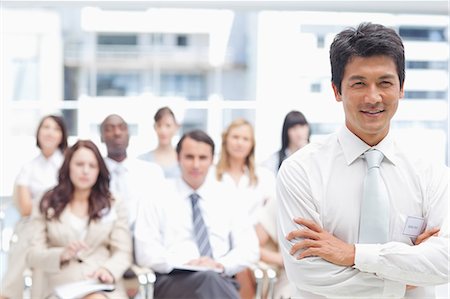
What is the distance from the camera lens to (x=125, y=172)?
446 cm

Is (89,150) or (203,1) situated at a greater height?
(203,1)

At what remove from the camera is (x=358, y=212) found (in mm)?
2082

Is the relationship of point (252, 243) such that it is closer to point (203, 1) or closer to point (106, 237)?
point (106, 237)

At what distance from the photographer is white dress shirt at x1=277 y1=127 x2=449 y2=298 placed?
79.5 inches

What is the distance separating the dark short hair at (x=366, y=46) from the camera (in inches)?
79.0

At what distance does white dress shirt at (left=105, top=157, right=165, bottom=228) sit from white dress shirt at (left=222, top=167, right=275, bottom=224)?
1.38ft

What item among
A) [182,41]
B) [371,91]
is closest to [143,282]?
[371,91]

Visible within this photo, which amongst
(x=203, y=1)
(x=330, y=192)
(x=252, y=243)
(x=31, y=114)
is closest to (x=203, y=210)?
(x=252, y=243)

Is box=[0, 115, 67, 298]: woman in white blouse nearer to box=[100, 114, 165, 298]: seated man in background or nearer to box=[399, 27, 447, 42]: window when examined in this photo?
box=[100, 114, 165, 298]: seated man in background

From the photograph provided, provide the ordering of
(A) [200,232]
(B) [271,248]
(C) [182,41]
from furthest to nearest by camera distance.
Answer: (C) [182,41] < (B) [271,248] < (A) [200,232]

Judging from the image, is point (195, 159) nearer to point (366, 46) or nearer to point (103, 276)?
point (103, 276)

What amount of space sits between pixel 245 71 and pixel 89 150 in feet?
52.0

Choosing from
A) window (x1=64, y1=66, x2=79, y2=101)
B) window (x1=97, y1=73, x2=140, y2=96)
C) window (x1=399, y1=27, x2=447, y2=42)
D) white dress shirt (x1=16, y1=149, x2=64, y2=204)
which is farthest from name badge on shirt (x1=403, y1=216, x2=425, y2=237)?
window (x1=97, y1=73, x2=140, y2=96)

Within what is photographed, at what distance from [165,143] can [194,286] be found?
1195 millimetres
